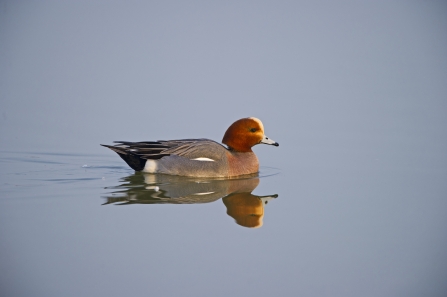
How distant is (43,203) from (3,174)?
168 centimetres

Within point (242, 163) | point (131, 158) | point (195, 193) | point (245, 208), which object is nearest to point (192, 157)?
point (242, 163)

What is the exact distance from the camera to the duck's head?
988cm

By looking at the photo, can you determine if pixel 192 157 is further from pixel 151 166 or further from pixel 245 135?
pixel 245 135

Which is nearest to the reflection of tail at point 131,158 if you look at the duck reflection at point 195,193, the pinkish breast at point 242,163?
the duck reflection at point 195,193

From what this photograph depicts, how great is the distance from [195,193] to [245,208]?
922 millimetres

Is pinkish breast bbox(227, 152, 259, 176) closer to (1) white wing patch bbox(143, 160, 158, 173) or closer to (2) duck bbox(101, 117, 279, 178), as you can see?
(2) duck bbox(101, 117, 279, 178)

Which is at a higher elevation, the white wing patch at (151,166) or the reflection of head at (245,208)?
the white wing patch at (151,166)

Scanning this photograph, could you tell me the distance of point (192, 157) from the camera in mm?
9547

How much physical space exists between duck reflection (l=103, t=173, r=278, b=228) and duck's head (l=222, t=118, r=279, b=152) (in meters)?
0.63

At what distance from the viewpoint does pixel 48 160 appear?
32.3 ft

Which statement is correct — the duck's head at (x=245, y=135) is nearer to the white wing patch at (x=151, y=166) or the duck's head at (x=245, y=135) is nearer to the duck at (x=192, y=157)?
the duck at (x=192, y=157)

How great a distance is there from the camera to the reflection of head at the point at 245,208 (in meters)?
7.27

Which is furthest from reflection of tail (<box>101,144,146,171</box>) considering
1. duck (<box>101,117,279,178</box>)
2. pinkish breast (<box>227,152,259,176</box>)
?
pinkish breast (<box>227,152,259,176</box>)

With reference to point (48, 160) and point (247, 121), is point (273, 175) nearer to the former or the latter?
point (247, 121)
